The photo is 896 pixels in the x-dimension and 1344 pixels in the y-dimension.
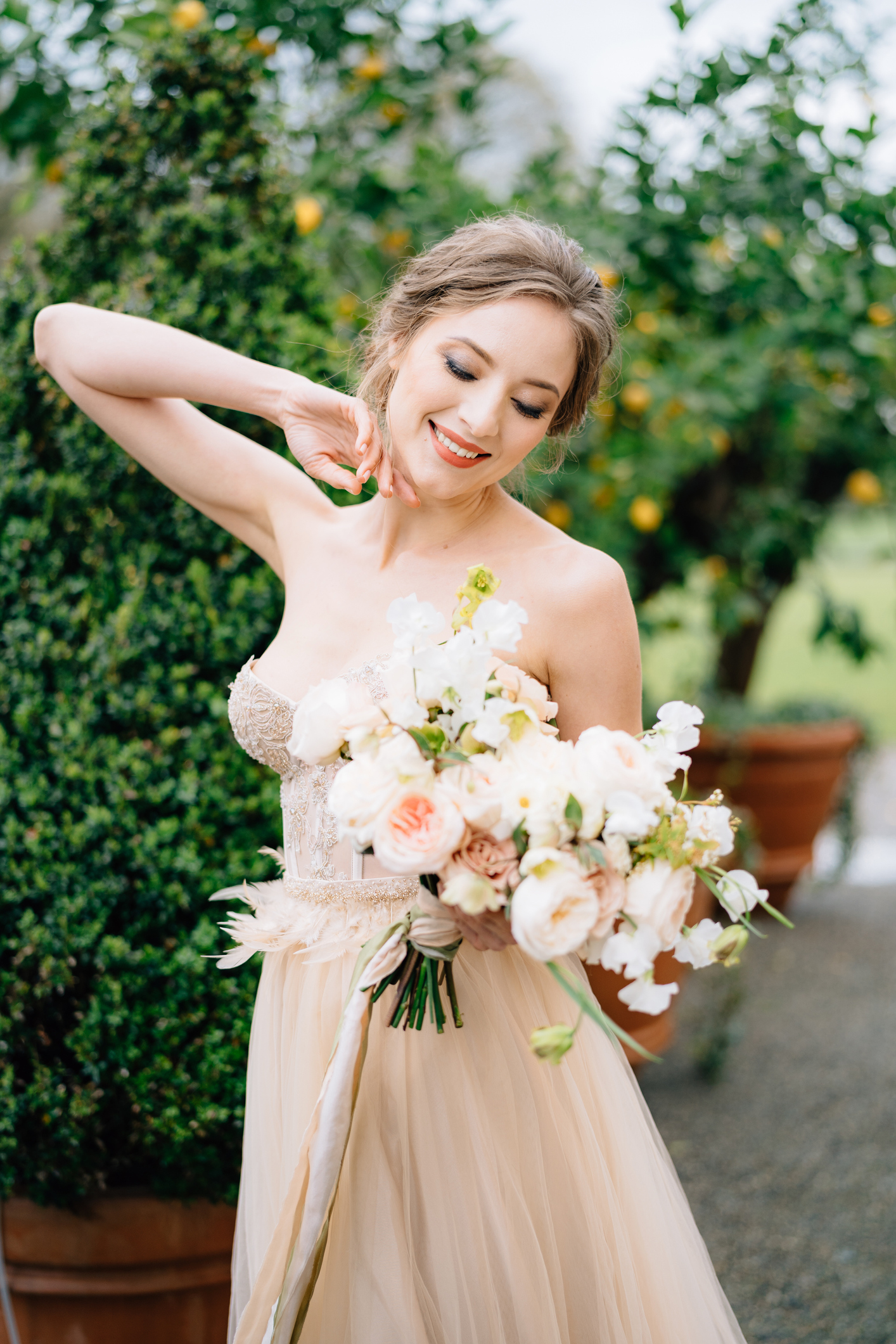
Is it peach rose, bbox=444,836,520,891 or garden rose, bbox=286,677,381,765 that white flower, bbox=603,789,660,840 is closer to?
peach rose, bbox=444,836,520,891

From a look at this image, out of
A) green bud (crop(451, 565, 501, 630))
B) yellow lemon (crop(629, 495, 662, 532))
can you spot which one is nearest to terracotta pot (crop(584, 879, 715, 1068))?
yellow lemon (crop(629, 495, 662, 532))

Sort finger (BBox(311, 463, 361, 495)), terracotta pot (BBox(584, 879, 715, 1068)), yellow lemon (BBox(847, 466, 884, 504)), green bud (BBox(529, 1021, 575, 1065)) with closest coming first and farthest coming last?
green bud (BBox(529, 1021, 575, 1065))
finger (BBox(311, 463, 361, 495))
terracotta pot (BBox(584, 879, 715, 1068))
yellow lemon (BBox(847, 466, 884, 504))

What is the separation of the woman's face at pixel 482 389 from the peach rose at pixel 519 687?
0.43 metres

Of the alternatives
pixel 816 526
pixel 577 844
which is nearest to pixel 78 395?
pixel 577 844

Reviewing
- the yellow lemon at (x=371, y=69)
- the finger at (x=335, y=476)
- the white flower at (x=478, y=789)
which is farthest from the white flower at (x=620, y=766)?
the yellow lemon at (x=371, y=69)

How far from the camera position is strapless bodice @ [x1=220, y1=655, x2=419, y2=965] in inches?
65.9

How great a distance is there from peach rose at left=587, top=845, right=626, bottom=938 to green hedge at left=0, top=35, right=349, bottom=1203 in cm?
117

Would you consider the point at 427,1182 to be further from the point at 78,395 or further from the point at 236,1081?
the point at 78,395

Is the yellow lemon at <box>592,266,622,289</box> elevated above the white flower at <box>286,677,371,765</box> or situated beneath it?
elevated above

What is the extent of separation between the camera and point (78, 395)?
201 cm

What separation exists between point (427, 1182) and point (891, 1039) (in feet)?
11.9

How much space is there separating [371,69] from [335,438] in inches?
81.5

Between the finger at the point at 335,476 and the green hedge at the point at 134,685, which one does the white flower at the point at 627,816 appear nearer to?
the finger at the point at 335,476

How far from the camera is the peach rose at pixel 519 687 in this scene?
4.32 feet
